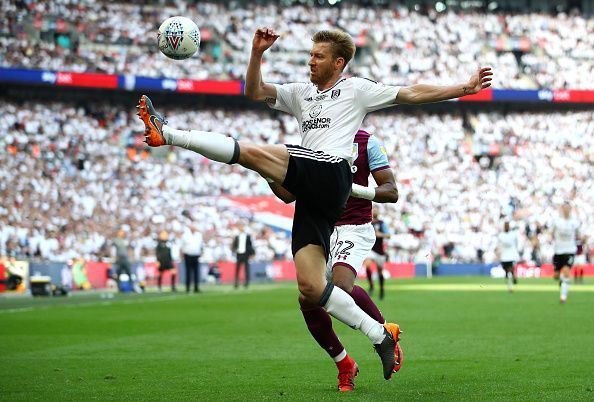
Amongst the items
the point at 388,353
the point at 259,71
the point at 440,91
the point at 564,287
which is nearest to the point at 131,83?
the point at 564,287

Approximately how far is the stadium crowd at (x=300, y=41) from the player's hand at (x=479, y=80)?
140 ft

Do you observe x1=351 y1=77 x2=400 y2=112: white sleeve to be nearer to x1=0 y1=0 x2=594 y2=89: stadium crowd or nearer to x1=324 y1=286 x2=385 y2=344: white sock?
x1=324 y1=286 x2=385 y2=344: white sock

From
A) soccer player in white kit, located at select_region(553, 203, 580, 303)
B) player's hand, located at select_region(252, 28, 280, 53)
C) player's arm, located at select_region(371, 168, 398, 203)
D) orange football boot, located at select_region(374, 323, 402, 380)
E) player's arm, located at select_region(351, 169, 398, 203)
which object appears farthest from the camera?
soccer player in white kit, located at select_region(553, 203, 580, 303)

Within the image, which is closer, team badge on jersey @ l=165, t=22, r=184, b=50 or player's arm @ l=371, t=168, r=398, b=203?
team badge on jersey @ l=165, t=22, r=184, b=50

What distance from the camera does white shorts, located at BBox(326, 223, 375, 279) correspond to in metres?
9.27

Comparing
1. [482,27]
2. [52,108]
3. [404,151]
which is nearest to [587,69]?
[482,27]

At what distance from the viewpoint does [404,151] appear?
51344 mm

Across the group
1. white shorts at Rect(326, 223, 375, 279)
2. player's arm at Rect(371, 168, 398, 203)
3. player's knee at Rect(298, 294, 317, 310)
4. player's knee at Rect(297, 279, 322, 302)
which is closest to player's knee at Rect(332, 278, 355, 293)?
white shorts at Rect(326, 223, 375, 279)

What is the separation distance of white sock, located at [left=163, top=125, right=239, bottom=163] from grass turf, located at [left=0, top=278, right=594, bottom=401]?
1924 mm

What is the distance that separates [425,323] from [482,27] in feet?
140

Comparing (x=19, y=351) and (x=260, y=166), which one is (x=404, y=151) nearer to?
(x=19, y=351)

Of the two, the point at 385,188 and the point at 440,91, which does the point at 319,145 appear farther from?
the point at 385,188

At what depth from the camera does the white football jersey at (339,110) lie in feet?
26.5

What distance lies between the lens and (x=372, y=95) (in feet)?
26.9
